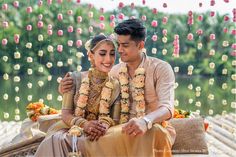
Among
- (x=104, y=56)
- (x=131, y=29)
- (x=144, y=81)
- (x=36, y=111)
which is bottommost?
(x=36, y=111)

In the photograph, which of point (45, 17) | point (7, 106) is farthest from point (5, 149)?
point (45, 17)

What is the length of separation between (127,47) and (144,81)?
0.20 metres

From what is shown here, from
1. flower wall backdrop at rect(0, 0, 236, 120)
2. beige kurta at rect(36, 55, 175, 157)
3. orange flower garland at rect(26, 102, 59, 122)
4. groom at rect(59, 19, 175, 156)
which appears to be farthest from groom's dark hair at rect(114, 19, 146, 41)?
flower wall backdrop at rect(0, 0, 236, 120)

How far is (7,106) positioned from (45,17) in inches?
152

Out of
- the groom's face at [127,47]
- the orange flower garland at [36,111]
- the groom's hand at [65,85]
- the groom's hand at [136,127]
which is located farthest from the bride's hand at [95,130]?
the orange flower garland at [36,111]

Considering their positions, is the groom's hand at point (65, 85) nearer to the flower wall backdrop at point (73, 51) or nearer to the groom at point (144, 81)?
the groom at point (144, 81)

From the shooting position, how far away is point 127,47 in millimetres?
2865

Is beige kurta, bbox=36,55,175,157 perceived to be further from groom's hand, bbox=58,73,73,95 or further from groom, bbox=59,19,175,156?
groom's hand, bbox=58,73,73,95

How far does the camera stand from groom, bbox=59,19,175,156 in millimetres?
2736

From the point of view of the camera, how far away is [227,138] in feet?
17.3

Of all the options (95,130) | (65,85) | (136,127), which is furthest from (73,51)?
(136,127)

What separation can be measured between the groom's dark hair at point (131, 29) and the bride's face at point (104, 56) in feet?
0.31

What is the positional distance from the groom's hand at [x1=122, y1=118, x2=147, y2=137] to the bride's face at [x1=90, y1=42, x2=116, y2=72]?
44 cm

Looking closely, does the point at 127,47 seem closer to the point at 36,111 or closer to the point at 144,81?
the point at 144,81
